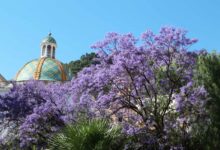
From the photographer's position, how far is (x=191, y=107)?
16.2 meters

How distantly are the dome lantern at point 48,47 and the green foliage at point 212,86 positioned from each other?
107 feet

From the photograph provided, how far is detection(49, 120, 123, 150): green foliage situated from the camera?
1412 cm

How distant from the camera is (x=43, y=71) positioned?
144 ft

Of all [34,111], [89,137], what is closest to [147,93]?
[89,137]

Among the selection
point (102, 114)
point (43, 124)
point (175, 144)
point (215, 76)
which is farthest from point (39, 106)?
point (215, 76)

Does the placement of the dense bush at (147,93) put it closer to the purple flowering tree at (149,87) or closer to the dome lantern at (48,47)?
the purple flowering tree at (149,87)

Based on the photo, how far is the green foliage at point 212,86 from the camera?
613 inches

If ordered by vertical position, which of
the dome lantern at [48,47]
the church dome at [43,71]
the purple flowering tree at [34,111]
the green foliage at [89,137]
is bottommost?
the green foliage at [89,137]

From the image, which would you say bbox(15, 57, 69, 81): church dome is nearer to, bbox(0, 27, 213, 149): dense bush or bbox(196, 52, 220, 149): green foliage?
bbox(0, 27, 213, 149): dense bush

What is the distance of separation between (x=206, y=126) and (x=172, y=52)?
3.02m

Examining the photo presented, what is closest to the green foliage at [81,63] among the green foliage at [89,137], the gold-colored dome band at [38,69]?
the gold-colored dome band at [38,69]

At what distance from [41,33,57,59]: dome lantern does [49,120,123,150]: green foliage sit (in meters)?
34.1

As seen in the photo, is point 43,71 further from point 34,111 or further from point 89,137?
point 89,137

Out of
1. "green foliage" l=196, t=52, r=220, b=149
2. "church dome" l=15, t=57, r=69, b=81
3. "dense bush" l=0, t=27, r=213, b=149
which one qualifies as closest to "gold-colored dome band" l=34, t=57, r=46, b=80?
"church dome" l=15, t=57, r=69, b=81
